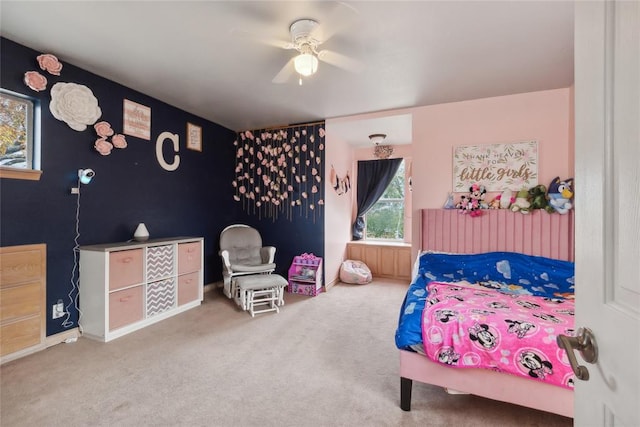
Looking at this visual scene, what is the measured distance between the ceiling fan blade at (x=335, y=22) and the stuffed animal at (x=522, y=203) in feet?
8.14

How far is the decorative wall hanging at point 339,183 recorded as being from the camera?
4.43 metres

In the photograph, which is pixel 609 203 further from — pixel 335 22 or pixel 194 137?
pixel 194 137

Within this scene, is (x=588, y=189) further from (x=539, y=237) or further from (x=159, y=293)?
(x=159, y=293)

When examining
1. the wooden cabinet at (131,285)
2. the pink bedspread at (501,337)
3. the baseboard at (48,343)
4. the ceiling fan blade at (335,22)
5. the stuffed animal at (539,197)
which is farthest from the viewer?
the stuffed animal at (539,197)

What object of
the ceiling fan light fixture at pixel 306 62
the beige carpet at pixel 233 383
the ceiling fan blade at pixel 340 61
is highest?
the ceiling fan blade at pixel 340 61

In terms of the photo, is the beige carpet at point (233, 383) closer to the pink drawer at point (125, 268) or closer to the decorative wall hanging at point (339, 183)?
the pink drawer at point (125, 268)

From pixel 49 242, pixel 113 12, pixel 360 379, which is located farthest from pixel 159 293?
pixel 113 12

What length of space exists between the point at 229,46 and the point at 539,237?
11.3 ft

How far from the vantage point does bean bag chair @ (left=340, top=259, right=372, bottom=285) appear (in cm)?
452

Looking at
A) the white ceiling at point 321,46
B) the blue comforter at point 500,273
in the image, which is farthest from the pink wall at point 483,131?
the blue comforter at point 500,273

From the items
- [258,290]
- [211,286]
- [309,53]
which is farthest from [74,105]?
[211,286]

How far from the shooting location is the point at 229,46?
89.0 inches

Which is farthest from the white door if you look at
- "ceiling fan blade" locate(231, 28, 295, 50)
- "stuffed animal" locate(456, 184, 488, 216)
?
"stuffed animal" locate(456, 184, 488, 216)

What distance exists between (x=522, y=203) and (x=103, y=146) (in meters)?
4.36
